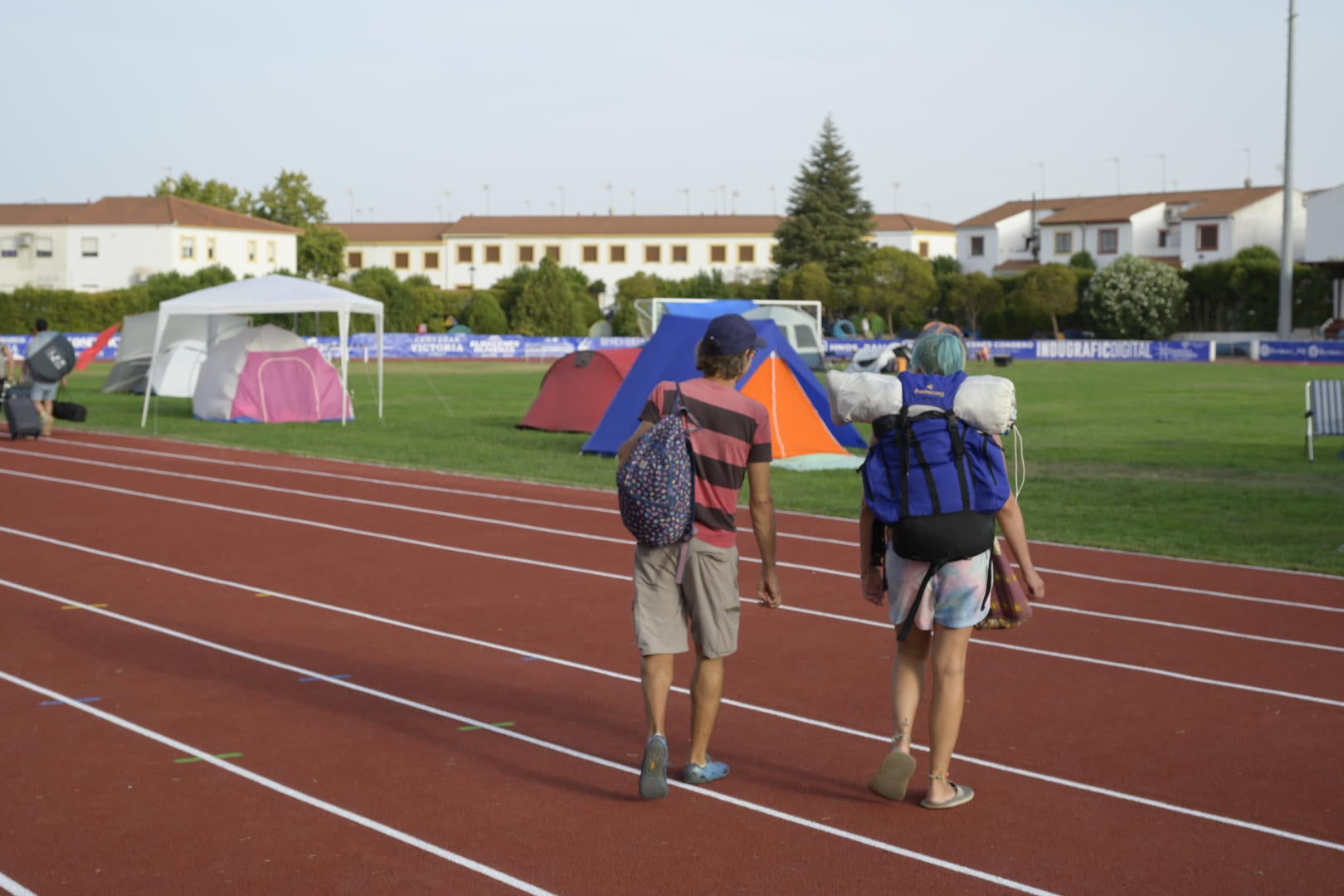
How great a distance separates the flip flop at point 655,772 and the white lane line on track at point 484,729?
0.26m

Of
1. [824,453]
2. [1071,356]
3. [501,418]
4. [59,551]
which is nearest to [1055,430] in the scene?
[824,453]

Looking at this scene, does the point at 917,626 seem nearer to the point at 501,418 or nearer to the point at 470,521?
the point at 470,521

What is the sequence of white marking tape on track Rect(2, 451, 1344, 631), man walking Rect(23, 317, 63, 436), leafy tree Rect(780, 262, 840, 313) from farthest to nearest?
leafy tree Rect(780, 262, 840, 313), man walking Rect(23, 317, 63, 436), white marking tape on track Rect(2, 451, 1344, 631)

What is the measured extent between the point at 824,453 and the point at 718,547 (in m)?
13.8

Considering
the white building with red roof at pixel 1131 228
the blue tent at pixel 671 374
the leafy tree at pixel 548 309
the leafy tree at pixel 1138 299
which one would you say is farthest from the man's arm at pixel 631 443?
the white building with red roof at pixel 1131 228

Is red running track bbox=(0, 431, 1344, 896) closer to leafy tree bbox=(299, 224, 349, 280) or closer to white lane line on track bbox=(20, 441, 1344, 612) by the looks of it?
white lane line on track bbox=(20, 441, 1344, 612)

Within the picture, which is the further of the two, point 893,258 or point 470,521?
point 893,258

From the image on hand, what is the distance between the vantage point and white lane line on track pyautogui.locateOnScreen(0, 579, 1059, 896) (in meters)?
4.98

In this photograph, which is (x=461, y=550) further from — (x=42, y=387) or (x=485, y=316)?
(x=485, y=316)

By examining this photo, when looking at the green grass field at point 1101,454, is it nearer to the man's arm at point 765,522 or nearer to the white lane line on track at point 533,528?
the white lane line on track at point 533,528

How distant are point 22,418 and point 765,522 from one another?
64.2 ft

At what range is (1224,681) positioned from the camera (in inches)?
301

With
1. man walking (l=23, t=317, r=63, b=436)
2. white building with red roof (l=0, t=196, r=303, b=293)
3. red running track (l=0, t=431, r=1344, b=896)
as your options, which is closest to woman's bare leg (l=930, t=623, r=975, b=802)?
red running track (l=0, t=431, r=1344, b=896)

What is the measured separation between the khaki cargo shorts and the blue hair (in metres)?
1.01
